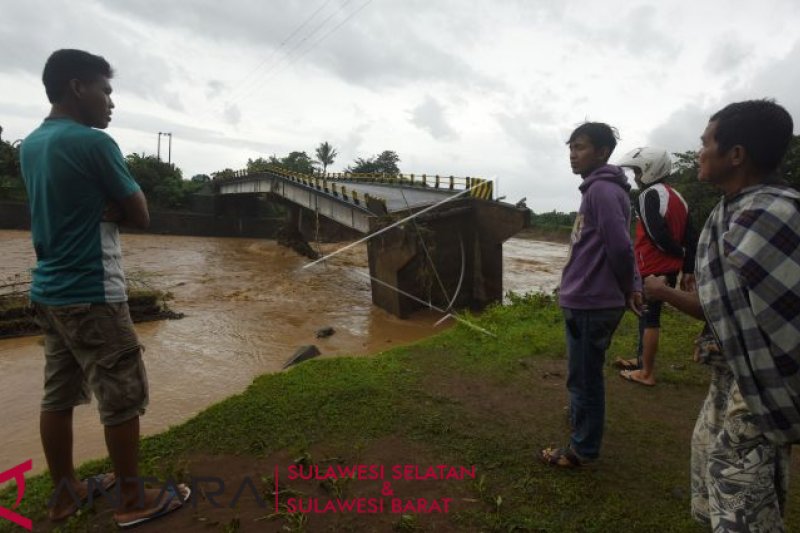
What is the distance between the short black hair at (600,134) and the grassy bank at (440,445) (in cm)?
195

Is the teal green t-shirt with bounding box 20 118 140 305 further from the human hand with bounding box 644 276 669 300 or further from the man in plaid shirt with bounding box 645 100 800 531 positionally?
the man in plaid shirt with bounding box 645 100 800 531

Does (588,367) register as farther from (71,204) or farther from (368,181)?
(368,181)

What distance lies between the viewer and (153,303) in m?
10.3

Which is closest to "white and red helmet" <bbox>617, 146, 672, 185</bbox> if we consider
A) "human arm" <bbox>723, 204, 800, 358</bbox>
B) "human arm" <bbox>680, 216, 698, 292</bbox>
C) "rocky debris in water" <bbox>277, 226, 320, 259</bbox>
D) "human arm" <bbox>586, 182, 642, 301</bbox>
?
"human arm" <bbox>680, 216, 698, 292</bbox>

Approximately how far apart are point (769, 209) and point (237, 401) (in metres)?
3.65

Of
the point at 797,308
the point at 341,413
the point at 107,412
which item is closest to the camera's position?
the point at 797,308

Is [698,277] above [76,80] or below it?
below

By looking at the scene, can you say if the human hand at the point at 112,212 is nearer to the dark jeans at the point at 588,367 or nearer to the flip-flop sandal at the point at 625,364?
the dark jeans at the point at 588,367

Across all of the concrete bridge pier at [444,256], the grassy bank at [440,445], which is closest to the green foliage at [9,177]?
the concrete bridge pier at [444,256]

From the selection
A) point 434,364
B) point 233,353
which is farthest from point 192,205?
point 434,364

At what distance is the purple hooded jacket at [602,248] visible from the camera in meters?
2.49

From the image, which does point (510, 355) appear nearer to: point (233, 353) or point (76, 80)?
point (76, 80)

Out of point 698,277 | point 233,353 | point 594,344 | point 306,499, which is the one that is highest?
point 698,277

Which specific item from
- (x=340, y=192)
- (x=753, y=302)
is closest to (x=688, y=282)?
(x=753, y=302)
